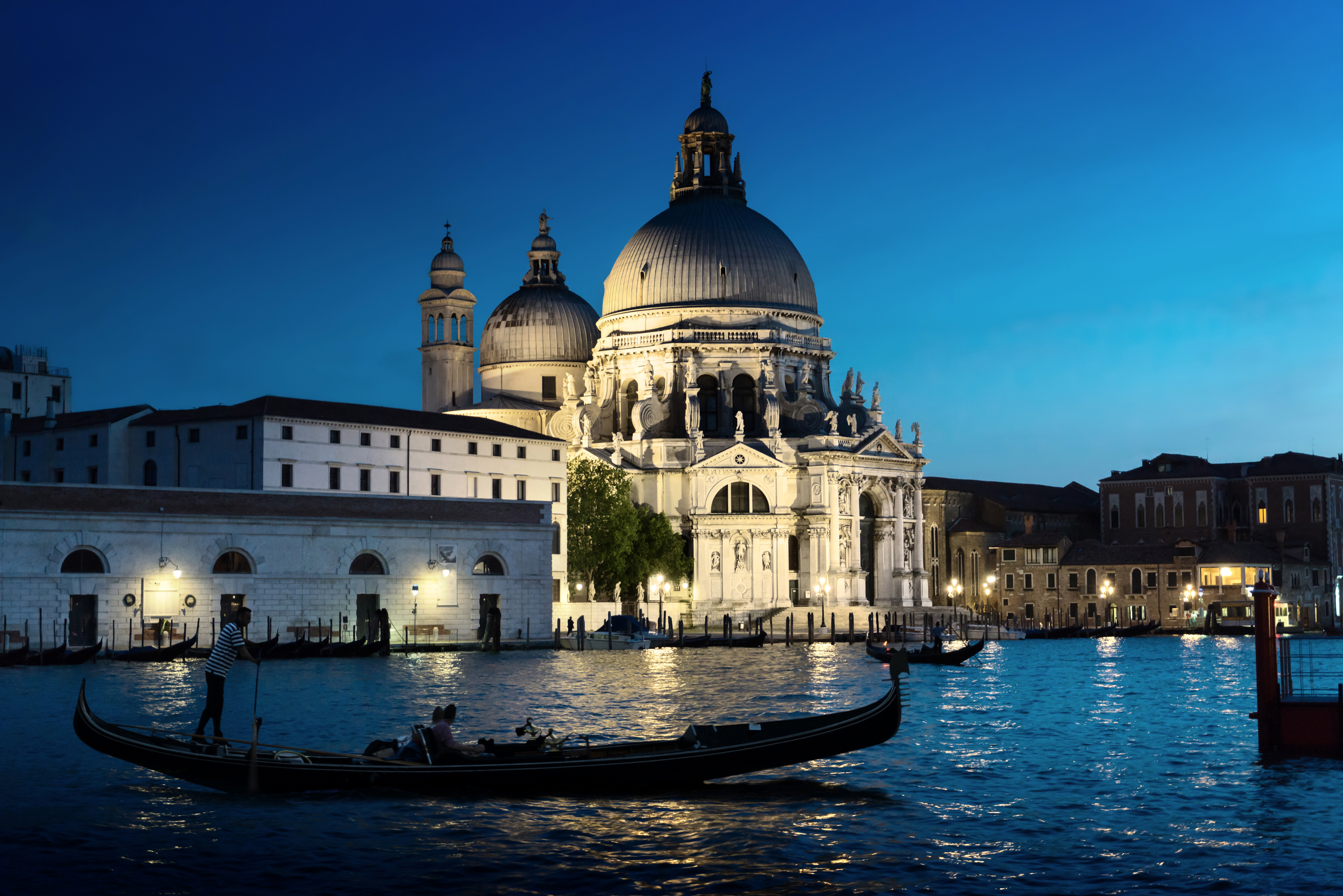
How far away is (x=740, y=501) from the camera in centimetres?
7269

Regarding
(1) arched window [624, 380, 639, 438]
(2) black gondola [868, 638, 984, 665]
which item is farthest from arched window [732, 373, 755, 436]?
(2) black gondola [868, 638, 984, 665]

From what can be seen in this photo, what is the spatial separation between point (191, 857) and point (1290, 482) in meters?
84.6

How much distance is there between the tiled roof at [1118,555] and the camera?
8675 cm

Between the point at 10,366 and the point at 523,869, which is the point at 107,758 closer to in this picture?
the point at 523,869

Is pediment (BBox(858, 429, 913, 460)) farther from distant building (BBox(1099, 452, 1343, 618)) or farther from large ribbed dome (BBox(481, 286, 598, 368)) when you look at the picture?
distant building (BBox(1099, 452, 1343, 618))

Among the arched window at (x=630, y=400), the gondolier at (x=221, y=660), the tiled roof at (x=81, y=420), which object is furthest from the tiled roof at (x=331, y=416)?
the gondolier at (x=221, y=660)

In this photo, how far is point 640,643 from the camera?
55.9 m

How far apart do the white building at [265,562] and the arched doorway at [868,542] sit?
81.9ft

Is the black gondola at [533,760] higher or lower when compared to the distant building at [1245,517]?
lower

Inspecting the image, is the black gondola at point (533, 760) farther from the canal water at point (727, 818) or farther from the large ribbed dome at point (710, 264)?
the large ribbed dome at point (710, 264)

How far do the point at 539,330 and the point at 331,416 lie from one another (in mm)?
29569

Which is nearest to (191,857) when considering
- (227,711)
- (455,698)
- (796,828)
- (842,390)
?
(796,828)

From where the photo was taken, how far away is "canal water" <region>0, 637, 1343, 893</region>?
14617 millimetres

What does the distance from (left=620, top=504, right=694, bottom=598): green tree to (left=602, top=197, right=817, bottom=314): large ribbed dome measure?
11714 millimetres
